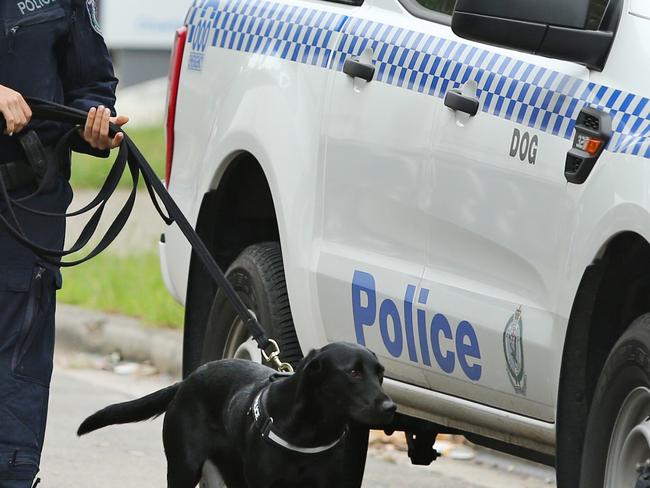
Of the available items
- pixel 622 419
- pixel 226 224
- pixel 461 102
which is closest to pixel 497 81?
pixel 461 102

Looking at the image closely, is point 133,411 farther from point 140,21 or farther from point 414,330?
point 140,21

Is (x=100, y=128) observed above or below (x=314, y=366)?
above

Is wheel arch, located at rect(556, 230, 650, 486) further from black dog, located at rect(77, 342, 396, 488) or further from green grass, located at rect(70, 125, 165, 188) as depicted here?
green grass, located at rect(70, 125, 165, 188)

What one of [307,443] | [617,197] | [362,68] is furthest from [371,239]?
[617,197]

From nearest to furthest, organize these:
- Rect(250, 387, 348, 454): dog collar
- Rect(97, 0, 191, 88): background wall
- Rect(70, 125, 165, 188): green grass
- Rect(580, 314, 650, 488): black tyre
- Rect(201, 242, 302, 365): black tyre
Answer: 1. Rect(580, 314, 650, 488): black tyre
2. Rect(250, 387, 348, 454): dog collar
3. Rect(201, 242, 302, 365): black tyre
4. Rect(70, 125, 165, 188): green grass
5. Rect(97, 0, 191, 88): background wall

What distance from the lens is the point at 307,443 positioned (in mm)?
4145

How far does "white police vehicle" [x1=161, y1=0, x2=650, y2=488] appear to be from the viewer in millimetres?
3867

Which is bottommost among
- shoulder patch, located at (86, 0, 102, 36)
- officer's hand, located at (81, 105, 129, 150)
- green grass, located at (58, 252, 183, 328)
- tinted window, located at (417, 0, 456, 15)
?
green grass, located at (58, 252, 183, 328)

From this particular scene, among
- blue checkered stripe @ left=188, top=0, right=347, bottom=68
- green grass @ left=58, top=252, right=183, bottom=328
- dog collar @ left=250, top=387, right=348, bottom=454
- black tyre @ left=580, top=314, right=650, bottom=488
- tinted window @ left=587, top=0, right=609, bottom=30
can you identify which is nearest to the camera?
black tyre @ left=580, top=314, right=650, bottom=488

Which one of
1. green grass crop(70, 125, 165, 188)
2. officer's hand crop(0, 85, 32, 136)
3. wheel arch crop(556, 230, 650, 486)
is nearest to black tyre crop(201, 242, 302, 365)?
officer's hand crop(0, 85, 32, 136)

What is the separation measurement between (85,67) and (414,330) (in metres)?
1.14

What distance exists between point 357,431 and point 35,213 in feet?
3.39

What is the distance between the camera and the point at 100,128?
4402 mm

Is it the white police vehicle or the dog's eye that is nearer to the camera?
the white police vehicle
